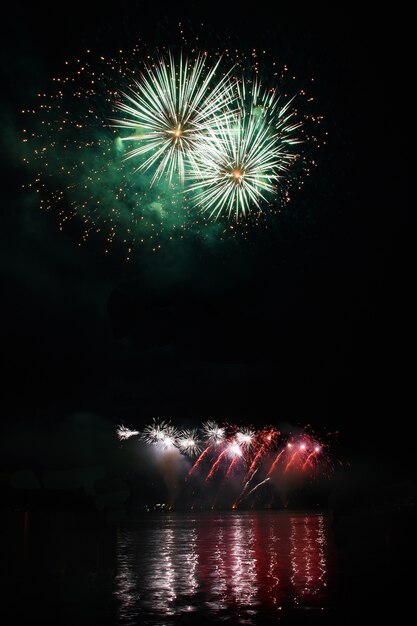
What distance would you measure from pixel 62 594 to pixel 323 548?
14077 mm

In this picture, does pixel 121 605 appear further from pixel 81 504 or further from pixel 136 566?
pixel 81 504

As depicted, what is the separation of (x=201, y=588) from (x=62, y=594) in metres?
3.13

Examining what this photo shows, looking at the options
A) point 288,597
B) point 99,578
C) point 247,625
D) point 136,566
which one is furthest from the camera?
point 136,566

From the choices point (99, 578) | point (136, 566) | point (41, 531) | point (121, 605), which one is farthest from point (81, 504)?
point (121, 605)

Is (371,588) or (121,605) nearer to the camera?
(121,605)

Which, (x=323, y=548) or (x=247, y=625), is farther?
(x=323, y=548)

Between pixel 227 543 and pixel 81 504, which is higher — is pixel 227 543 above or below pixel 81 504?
below

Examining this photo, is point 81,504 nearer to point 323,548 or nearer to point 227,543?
point 227,543

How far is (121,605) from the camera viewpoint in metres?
12.0

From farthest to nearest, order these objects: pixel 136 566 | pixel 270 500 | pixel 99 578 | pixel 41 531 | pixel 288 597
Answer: pixel 270 500 → pixel 41 531 → pixel 136 566 → pixel 99 578 → pixel 288 597

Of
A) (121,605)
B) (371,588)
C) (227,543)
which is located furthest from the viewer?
(227,543)

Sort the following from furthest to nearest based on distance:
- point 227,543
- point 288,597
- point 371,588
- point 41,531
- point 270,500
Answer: point 270,500 → point 227,543 → point 41,531 → point 371,588 → point 288,597

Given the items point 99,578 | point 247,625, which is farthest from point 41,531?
point 247,625

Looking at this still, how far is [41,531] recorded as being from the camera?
24.0 metres
